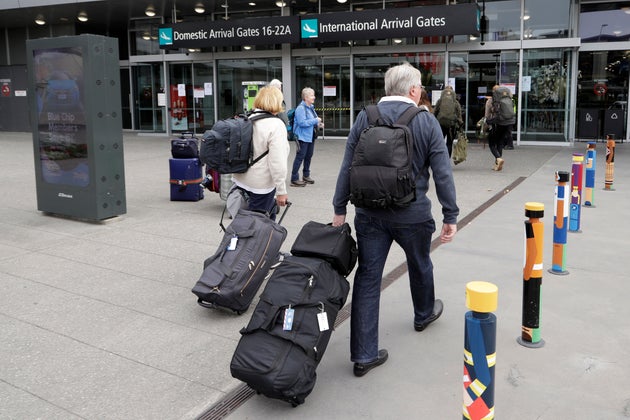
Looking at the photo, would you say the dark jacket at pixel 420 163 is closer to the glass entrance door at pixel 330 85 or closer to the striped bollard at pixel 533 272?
the striped bollard at pixel 533 272

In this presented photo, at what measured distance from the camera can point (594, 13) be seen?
17.9 metres

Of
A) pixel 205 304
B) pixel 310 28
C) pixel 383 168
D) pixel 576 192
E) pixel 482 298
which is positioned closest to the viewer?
pixel 482 298

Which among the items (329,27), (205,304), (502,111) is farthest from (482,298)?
(329,27)

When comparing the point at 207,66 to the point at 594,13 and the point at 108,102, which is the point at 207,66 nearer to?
the point at 594,13

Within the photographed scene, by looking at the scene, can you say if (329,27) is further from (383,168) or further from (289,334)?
(289,334)

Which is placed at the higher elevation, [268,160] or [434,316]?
[268,160]

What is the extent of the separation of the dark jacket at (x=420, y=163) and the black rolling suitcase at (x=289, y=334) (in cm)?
59

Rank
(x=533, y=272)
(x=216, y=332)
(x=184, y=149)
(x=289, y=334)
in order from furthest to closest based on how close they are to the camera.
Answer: (x=184, y=149) → (x=216, y=332) → (x=533, y=272) → (x=289, y=334)

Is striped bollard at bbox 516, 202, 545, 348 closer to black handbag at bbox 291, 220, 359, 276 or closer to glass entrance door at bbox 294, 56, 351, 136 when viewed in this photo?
black handbag at bbox 291, 220, 359, 276

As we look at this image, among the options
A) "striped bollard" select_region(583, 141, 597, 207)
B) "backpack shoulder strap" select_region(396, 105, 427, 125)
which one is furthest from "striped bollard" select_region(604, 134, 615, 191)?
"backpack shoulder strap" select_region(396, 105, 427, 125)

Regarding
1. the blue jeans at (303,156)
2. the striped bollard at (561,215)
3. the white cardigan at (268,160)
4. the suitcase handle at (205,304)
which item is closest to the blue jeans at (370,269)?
the suitcase handle at (205,304)

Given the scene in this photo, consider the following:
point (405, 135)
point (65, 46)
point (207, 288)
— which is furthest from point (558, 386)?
point (65, 46)

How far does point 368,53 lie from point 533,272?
15787 millimetres

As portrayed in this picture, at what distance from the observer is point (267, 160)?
18.6 feet
